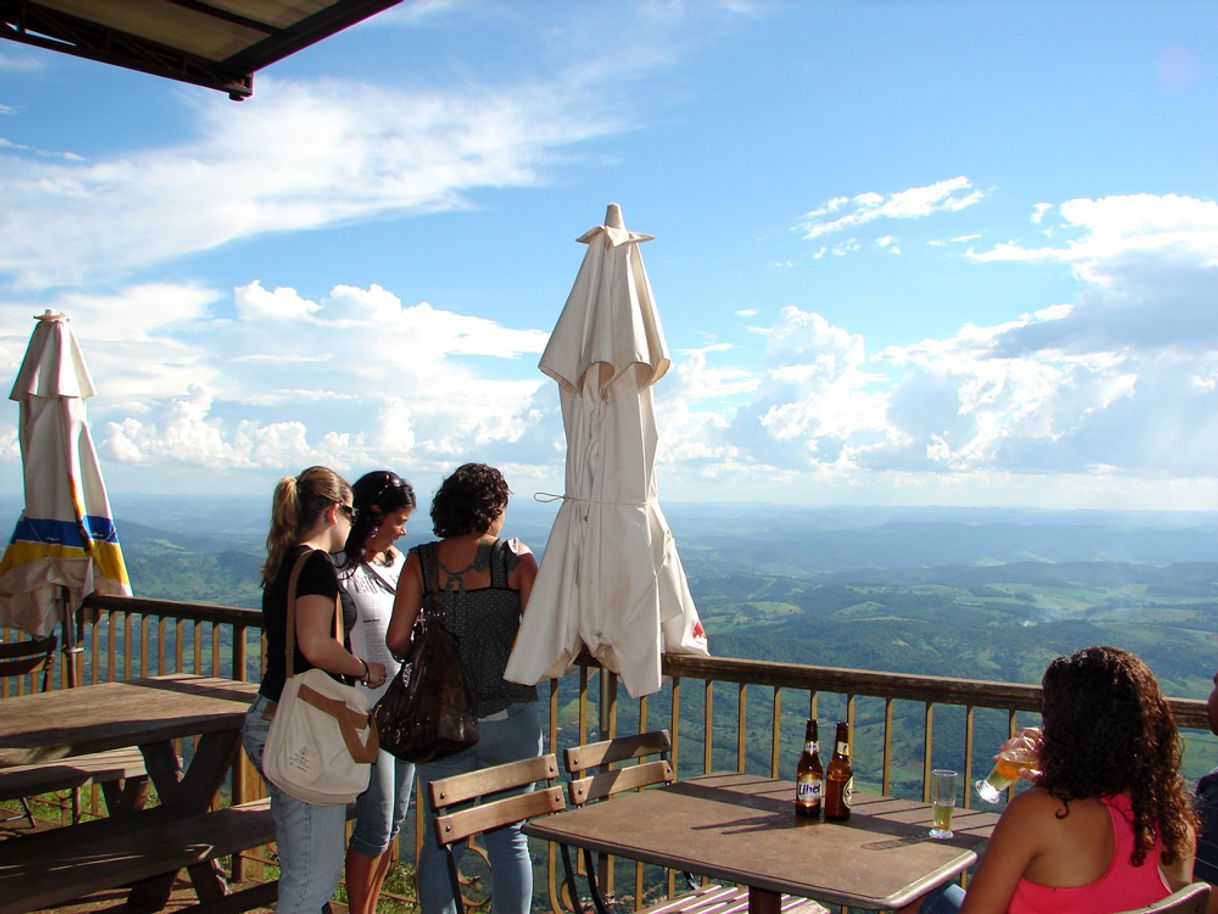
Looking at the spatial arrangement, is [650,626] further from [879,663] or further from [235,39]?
[879,663]

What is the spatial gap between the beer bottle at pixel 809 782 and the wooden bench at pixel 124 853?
2140 millimetres

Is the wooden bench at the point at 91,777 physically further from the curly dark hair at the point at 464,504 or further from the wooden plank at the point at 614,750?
the wooden plank at the point at 614,750

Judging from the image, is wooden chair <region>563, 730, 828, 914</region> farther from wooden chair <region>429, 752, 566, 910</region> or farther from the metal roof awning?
the metal roof awning

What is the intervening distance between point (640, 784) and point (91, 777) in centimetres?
226

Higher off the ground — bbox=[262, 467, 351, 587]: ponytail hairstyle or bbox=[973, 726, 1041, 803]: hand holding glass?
bbox=[262, 467, 351, 587]: ponytail hairstyle

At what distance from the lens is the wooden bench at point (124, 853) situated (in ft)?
10.9

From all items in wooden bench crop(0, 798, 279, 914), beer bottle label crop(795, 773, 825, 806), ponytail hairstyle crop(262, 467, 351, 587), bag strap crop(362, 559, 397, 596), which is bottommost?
wooden bench crop(0, 798, 279, 914)

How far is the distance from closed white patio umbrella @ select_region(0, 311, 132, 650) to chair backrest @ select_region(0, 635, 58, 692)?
5.9 inches

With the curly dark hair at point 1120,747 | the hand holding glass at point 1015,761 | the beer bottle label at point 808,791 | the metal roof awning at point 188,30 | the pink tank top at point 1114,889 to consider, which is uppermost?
the metal roof awning at point 188,30

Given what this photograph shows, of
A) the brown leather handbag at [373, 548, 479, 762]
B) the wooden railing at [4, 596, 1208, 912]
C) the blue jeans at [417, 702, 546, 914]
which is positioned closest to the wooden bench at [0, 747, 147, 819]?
the wooden railing at [4, 596, 1208, 912]

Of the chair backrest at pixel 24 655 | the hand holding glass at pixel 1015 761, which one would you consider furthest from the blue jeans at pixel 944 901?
the chair backrest at pixel 24 655

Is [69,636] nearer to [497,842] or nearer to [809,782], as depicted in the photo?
[497,842]

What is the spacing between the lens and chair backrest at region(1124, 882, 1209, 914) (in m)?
1.98

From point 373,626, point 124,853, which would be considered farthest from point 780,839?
point 124,853
